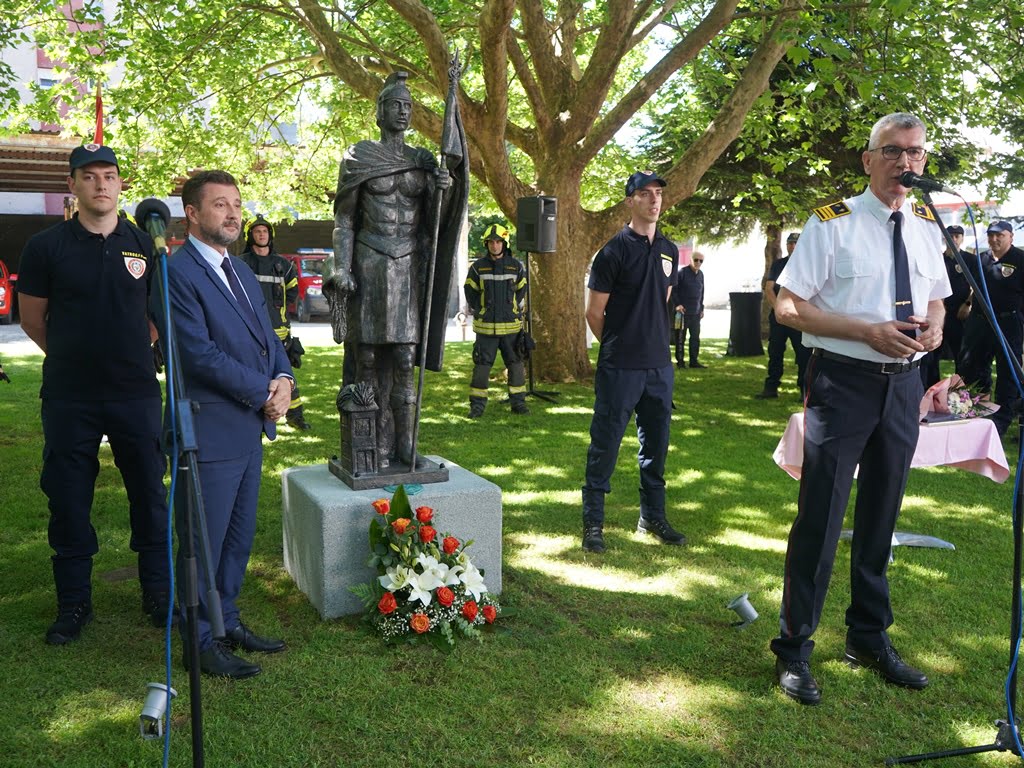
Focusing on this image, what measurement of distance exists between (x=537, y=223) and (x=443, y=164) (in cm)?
634

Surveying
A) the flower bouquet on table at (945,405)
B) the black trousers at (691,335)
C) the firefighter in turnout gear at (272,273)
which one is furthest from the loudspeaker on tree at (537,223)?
the flower bouquet on table at (945,405)

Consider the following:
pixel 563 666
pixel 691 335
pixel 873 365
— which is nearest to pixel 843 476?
pixel 873 365

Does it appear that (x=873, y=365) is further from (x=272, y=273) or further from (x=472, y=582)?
(x=272, y=273)

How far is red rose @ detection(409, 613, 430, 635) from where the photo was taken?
4.12m

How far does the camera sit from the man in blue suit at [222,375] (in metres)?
3.77

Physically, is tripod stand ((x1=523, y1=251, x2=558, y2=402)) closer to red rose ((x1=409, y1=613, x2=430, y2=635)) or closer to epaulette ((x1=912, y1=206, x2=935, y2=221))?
red rose ((x1=409, y1=613, x2=430, y2=635))

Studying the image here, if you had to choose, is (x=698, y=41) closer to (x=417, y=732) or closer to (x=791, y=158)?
(x=791, y=158)

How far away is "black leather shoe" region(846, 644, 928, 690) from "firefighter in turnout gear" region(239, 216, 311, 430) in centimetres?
587

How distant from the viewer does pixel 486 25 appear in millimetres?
10172

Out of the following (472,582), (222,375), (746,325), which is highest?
(222,375)

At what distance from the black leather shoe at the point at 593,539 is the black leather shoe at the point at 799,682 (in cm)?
189

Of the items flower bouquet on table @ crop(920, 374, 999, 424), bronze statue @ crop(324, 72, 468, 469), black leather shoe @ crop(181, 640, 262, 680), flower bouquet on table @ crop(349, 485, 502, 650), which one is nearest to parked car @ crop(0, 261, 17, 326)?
bronze statue @ crop(324, 72, 468, 469)

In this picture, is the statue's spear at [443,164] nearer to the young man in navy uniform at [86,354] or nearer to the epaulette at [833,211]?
the young man in navy uniform at [86,354]

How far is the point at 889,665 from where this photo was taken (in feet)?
13.0
